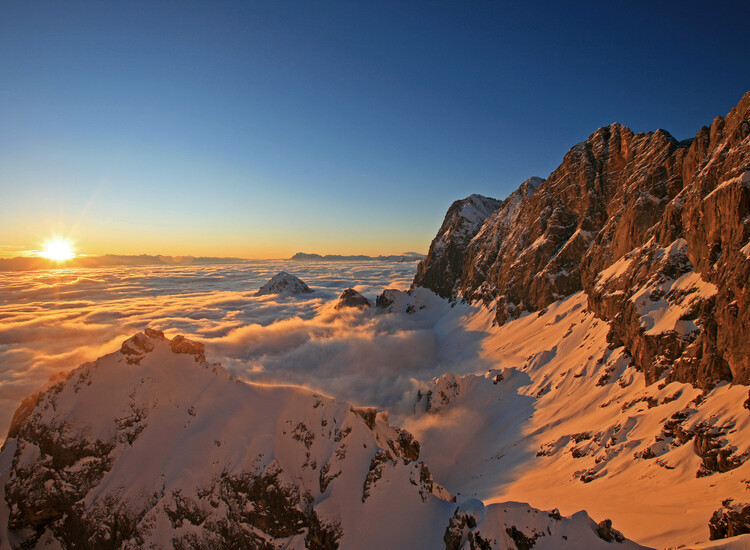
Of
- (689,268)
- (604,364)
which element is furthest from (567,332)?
(689,268)

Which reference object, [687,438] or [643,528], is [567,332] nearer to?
[687,438]

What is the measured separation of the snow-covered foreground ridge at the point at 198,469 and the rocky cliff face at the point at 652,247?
35.1 metres

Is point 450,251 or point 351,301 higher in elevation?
point 450,251

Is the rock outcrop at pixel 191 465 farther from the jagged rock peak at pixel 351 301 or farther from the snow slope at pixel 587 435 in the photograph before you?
the jagged rock peak at pixel 351 301

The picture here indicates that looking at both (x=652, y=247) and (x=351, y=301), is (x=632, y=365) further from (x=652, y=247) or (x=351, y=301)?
(x=351, y=301)

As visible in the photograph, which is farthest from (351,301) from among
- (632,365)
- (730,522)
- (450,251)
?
(730,522)

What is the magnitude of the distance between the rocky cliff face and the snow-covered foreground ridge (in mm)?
35075

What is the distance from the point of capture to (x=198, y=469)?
28.0 meters

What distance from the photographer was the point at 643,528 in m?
23.4

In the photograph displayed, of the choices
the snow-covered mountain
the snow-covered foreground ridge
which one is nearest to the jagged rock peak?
the snow-covered mountain

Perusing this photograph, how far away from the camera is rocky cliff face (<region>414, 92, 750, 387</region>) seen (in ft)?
118

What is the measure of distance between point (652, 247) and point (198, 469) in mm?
70474

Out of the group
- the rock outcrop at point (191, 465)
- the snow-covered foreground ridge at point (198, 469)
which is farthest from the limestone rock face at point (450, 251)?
the snow-covered foreground ridge at point (198, 469)

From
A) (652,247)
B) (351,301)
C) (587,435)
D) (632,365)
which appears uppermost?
(652,247)
